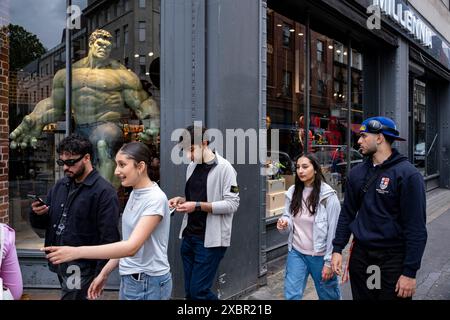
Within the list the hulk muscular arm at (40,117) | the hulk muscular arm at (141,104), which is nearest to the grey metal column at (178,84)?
the hulk muscular arm at (141,104)

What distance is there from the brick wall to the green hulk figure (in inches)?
5.0

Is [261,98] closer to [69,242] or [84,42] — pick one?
[84,42]

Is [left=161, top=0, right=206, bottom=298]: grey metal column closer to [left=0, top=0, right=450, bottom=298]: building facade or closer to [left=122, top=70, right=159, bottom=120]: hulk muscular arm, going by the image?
[left=0, top=0, right=450, bottom=298]: building facade

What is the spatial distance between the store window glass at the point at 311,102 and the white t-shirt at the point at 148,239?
3.76m

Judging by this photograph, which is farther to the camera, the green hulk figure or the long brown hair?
the green hulk figure

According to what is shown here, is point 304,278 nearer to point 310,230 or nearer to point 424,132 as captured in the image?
point 310,230

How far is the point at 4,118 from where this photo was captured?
5574 mm

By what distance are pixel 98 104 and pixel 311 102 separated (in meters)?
4.03

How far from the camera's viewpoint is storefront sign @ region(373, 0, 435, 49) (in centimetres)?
888

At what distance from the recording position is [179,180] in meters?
4.83

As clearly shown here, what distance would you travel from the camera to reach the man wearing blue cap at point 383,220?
2.95 meters

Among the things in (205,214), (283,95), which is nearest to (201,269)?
(205,214)

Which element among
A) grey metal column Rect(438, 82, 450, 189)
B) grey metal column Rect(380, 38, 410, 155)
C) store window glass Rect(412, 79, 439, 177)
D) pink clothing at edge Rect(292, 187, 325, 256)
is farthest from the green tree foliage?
grey metal column Rect(438, 82, 450, 189)
